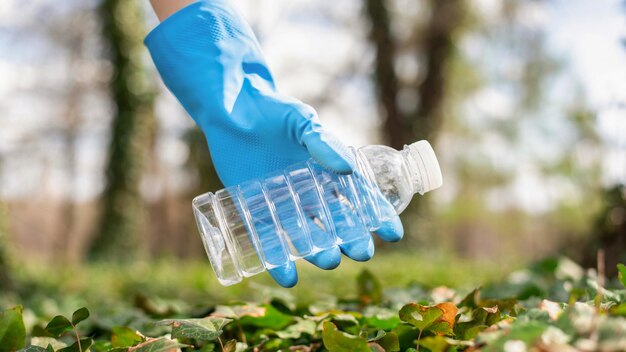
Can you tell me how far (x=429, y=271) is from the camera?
6.07 metres

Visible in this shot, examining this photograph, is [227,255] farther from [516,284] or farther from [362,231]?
[516,284]

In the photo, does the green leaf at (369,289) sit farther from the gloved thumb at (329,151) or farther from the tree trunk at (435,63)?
the tree trunk at (435,63)

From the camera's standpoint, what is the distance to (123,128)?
14.2 metres

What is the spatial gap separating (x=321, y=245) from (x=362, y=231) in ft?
0.47

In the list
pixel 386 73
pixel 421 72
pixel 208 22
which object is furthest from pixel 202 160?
pixel 208 22

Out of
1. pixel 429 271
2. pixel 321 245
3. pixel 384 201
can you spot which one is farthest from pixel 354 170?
pixel 429 271

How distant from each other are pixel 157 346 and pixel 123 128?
13.7 metres

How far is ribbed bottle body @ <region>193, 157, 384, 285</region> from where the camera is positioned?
2.00m

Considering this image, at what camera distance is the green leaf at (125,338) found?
1324mm

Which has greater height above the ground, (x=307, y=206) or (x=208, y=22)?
(x=208, y=22)

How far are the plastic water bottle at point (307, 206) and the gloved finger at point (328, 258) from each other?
3 cm

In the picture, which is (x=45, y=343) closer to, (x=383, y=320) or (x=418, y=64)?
(x=383, y=320)

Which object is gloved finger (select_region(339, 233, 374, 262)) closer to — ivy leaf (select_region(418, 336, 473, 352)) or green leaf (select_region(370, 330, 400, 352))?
green leaf (select_region(370, 330, 400, 352))

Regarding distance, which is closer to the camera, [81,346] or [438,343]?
[438,343]
